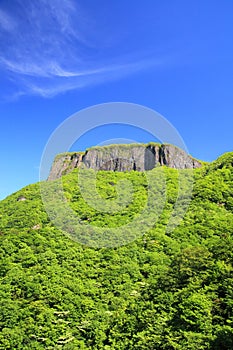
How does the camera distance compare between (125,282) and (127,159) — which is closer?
(125,282)

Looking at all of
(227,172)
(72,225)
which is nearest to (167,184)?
(227,172)

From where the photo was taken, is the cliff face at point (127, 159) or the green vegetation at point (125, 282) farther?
the cliff face at point (127, 159)

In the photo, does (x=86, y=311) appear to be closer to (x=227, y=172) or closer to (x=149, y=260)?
(x=149, y=260)

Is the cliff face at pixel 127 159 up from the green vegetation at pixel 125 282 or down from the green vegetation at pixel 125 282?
up

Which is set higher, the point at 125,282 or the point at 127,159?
the point at 127,159

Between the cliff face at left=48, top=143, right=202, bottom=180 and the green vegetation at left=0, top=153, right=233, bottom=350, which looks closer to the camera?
the green vegetation at left=0, top=153, right=233, bottom=350
